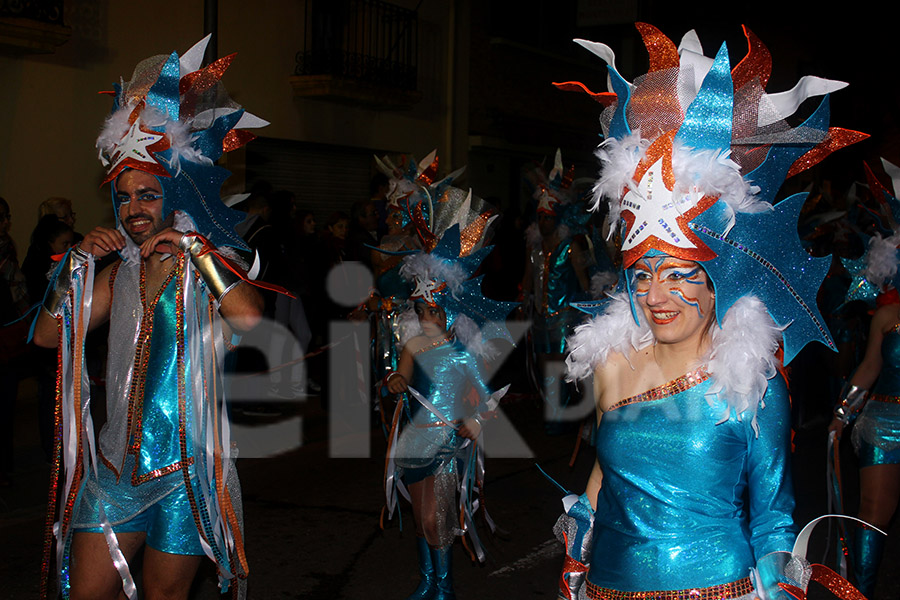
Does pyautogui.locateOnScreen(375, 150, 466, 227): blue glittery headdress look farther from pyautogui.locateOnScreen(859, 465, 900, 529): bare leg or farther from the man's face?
pyautogui.locateOnScreen(859, 465, 900, 529): bare leg

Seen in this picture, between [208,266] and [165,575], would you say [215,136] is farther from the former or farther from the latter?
[165,575]

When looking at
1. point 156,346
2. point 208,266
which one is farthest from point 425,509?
point 208,266

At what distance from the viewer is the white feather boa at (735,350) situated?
2412mm

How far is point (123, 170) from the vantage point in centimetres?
342

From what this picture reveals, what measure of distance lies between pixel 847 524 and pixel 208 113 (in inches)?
146

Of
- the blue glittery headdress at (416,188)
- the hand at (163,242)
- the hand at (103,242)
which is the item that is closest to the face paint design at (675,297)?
the hand at (163,242)

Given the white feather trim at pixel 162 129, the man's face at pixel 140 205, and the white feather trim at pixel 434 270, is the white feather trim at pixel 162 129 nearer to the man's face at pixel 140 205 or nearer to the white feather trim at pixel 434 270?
the man's face at pixel 140 205

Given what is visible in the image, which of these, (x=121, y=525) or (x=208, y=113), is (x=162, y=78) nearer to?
(x=208, y=113)

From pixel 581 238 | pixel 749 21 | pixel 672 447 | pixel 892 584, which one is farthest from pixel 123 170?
pixel 749 21

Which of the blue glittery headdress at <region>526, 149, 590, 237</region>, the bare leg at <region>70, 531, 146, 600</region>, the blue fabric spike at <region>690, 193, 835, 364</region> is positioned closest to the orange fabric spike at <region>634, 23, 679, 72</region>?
the blue fabric spike at <region>690, 193, 835, 364</region>

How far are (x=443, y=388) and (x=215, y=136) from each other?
1.98m

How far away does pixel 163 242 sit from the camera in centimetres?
322

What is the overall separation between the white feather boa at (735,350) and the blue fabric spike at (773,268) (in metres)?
0.05

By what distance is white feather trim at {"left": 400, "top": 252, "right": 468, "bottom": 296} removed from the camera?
5.18 metres
